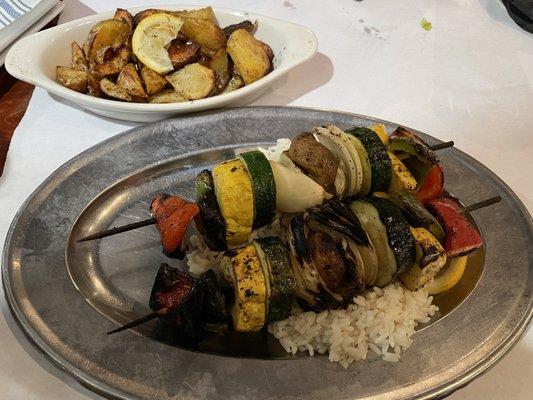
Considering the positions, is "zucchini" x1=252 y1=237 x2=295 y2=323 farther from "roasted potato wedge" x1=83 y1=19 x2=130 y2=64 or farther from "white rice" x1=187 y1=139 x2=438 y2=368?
"roasted potato wedge" x1=83 y1=19 x2=130 y2=64

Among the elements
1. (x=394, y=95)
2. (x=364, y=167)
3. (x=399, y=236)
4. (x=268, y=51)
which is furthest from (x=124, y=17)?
A: (x=399, y=236)

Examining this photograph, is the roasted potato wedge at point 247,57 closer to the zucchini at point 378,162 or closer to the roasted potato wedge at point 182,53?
the roasted potato wedge at point 182,53

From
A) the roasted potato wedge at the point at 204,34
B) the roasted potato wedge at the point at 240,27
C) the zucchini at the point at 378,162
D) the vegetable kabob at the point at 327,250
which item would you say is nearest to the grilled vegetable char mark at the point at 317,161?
the vegetable kabob at the point at 327,250

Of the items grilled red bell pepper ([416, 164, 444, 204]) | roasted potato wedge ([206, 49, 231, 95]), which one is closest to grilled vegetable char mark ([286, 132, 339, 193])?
grilled red bell pepper ([416, 164, 444, 204])

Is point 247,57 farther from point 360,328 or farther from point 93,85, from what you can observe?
point 360,328

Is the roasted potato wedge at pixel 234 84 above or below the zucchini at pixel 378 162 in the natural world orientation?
below

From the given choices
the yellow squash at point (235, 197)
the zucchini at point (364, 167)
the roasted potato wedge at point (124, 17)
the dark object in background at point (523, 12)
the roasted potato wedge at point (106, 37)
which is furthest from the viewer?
the dark object in background at point (523, 12)
